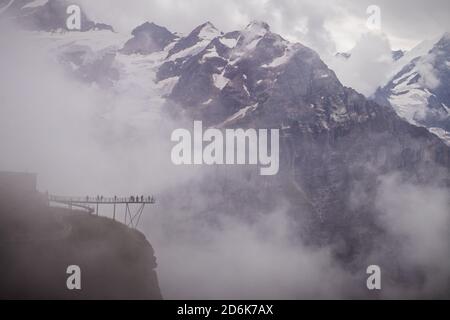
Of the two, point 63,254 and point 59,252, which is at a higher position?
point 59,252

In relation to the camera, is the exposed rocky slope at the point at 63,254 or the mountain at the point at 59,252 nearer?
the exposed rocky slope at the point at 63,254

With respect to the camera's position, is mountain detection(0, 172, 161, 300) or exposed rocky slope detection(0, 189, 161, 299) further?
mountain detection(0, 172, 161, 300)
